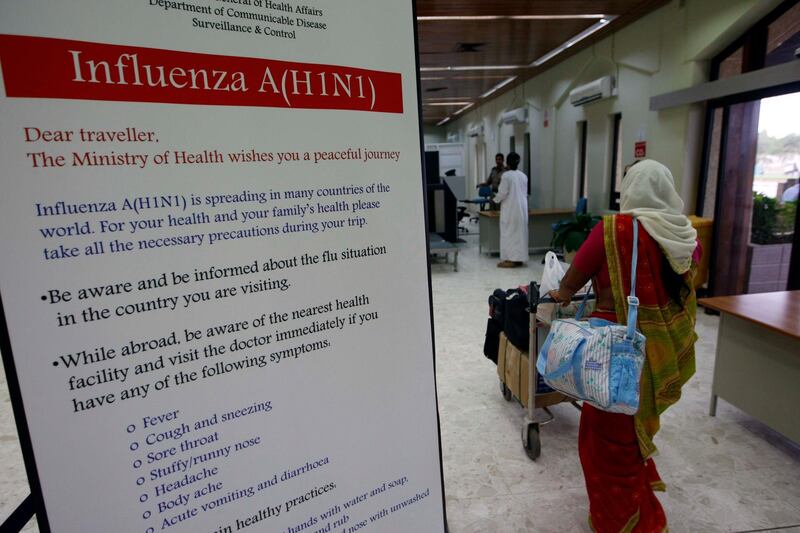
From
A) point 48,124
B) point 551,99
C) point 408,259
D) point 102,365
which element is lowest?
point 102,365

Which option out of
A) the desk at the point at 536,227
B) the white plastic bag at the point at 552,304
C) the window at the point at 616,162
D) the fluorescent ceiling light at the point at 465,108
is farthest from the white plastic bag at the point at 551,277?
the fluorescent ceiling light at the point at 465,108

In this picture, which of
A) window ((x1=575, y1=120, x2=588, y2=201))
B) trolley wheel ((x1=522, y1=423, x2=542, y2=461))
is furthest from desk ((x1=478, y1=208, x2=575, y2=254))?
trolley wheel ((x1=522, y1=423, x2=542, y2=461))

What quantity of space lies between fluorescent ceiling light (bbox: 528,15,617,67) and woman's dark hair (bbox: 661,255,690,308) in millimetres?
5211

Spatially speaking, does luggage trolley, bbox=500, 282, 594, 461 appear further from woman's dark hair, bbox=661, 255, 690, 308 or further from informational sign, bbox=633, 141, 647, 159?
informational sign, bbox=633, 141, 647, 159

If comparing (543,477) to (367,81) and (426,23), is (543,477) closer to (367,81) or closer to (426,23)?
(367,81)

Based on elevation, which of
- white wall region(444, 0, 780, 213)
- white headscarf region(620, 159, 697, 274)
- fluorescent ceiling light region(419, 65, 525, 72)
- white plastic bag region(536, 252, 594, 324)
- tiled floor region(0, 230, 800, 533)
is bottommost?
tiled floor region(0, 230, 800, 533)

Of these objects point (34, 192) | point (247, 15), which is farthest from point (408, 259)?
point (34, 192)

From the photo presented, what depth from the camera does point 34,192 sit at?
72cm

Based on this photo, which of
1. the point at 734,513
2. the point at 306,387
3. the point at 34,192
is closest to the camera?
the point at 34,192

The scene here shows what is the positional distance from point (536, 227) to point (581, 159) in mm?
1582

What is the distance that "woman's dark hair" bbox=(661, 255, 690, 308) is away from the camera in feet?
5.57

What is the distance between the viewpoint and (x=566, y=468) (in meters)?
2.37

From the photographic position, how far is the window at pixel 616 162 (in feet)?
22.2

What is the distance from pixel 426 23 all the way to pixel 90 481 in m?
5.93
